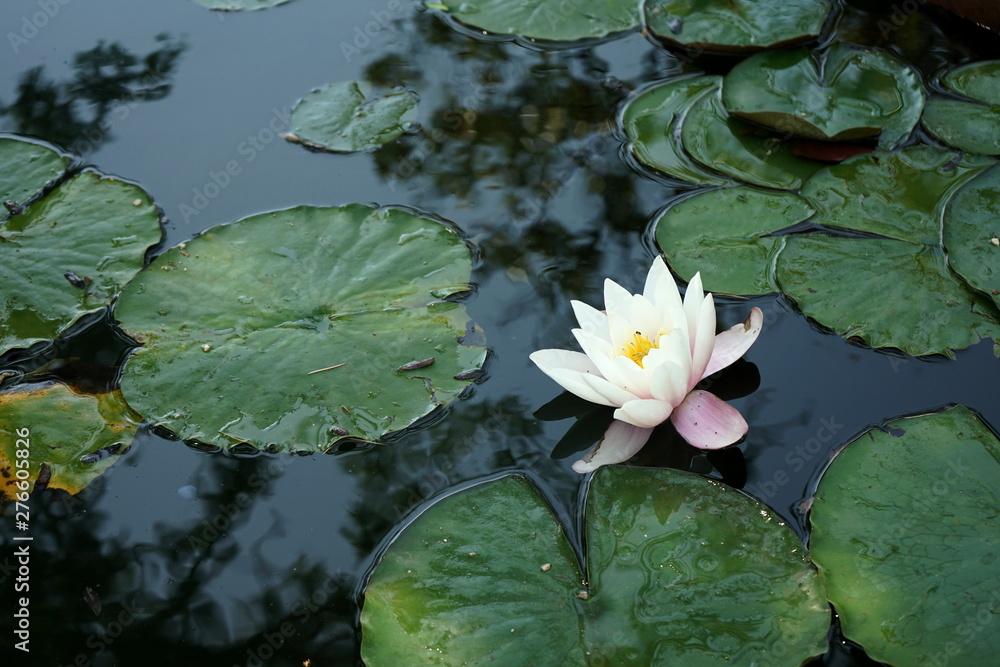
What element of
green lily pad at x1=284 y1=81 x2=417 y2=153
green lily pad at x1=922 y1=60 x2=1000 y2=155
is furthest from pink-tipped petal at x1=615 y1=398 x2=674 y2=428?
green lily pad at x1=284 y1=81 x2=417 y2=153

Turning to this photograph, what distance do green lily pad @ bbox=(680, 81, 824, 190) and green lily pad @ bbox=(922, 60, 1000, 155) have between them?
1.92 feet

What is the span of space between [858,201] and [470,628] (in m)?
2.22

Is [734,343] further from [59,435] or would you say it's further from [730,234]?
[59,435]

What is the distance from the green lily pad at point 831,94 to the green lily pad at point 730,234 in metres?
0.40

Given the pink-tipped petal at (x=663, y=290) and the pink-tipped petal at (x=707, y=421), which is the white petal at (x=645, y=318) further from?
the pink-tipped petal at (x=707, y=421)

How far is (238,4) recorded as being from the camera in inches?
179

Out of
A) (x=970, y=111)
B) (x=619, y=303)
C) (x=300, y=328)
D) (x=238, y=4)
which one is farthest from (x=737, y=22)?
(x=238, y=4)

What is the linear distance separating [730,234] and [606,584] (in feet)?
5.06

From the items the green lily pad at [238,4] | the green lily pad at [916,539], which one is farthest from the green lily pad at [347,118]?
the green lily pad at [916,539]

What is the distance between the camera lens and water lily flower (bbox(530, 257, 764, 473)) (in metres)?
2.26

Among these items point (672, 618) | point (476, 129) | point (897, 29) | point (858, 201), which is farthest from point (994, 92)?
point (672, 618)

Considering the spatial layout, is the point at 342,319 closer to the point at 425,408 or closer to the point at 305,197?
the point at 425,408

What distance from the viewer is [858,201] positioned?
2947mm

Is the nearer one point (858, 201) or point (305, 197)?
point (858, 201)
